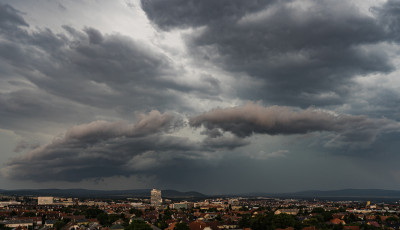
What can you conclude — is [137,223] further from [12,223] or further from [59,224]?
[12,223]

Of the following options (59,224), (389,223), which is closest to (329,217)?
Answer: (389,223)

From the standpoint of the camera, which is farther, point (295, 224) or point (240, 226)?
point (240, 226)

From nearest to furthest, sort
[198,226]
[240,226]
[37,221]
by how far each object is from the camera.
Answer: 1. [198,226]
2. [240,226]
3. [37,221]

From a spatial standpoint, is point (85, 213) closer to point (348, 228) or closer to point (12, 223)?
point (12, 223)

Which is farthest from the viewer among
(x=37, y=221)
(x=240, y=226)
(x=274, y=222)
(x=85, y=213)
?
(x=85, y=213)

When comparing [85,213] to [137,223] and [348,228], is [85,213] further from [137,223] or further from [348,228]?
[348,228]

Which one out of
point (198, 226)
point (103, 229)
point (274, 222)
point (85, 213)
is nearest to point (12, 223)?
point (85, 213)

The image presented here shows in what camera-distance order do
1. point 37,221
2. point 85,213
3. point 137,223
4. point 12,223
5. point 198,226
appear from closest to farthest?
point 137,223, point 198,226, point 12,223, point 37,221, point 85,213

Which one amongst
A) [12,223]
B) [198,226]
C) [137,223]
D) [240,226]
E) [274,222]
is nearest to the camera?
[137,223]

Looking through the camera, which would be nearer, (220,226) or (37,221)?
(220,226)
